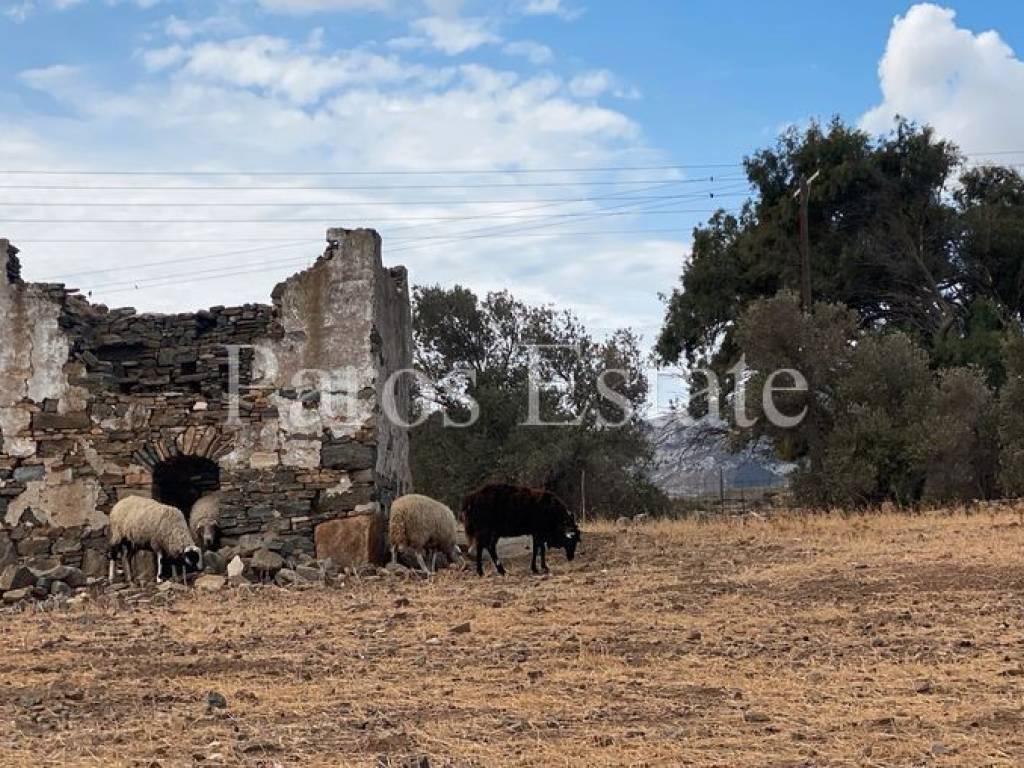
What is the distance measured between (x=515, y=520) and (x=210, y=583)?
4.00 meters

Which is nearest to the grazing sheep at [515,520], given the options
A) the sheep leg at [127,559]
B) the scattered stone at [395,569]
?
the scattered stone at [395,569]

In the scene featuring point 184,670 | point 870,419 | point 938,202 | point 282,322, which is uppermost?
point 938,202

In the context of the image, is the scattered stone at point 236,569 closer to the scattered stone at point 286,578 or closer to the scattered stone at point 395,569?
the scattered stone at point 286,578

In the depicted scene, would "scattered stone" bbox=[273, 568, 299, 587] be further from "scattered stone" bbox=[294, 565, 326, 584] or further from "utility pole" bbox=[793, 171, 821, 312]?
"utility pole" bbox=[793, 171, 821, 312]

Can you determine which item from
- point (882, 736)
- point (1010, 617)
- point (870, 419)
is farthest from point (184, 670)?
point (870, 419)

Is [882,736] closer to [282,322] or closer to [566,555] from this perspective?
[566,555]

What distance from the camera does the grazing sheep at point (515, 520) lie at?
1600 cm

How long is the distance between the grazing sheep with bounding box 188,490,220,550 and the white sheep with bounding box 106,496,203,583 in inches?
12.3

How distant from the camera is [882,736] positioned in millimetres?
6426

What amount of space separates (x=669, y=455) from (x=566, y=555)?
58.0 ft

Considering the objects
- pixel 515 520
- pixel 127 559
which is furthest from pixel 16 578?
pixel 515 520

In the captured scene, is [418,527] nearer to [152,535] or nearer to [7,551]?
[152,535]

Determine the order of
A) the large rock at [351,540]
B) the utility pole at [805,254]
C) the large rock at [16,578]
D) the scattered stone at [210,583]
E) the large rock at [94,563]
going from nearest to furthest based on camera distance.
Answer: the large rock at [16,578]
the scattered stone at [210,583]
the large rock at [351,540]
the large rock at [94,563]
the utility pole at [805,254]

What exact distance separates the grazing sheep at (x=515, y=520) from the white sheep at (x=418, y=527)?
0.53m
